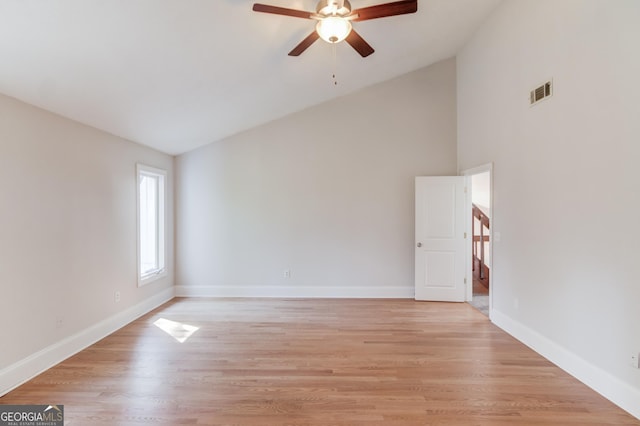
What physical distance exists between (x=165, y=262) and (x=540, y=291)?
5.08m

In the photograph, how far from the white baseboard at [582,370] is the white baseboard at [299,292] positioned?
1758 mm

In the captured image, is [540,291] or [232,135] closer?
[540,291]

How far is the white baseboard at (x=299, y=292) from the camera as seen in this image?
16.4 ft

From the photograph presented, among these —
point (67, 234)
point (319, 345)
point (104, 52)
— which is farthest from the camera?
point (319, 345)

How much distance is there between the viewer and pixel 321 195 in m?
5.06

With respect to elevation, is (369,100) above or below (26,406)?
above

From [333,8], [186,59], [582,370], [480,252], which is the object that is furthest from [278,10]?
[480,252]

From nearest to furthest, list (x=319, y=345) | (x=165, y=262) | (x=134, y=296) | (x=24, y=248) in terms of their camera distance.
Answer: (x=24, y=248), (x=319, y=345), (x=134, y=296), (x=165, y=262)

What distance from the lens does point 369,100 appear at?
504 centimetres

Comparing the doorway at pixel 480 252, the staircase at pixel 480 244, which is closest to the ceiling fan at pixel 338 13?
the doorway at pixel 480 252

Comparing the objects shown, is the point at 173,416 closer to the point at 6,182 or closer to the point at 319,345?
the point at 319,345

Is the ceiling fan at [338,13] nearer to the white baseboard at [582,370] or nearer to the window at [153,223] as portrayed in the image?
the white baseboard at [582,370]

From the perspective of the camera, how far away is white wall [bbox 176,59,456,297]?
5008 mm

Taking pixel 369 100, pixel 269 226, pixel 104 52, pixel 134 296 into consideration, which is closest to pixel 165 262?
pixel 134 296
